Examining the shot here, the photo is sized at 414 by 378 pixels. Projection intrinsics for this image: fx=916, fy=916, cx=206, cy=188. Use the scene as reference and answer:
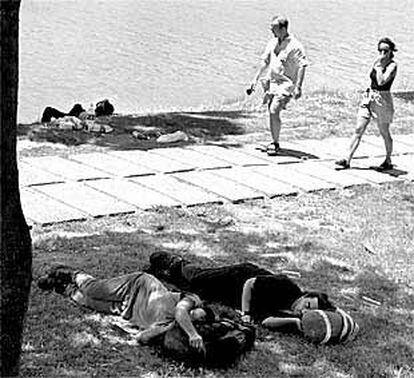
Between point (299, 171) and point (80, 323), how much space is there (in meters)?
3.97

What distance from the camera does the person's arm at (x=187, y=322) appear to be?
4094mm

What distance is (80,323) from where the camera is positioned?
450 cm

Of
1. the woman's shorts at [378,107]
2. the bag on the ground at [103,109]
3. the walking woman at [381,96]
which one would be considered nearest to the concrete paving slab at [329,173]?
the walking woman at [381,96]

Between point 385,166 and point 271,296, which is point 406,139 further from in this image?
point 271,296

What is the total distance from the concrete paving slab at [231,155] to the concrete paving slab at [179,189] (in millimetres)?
924

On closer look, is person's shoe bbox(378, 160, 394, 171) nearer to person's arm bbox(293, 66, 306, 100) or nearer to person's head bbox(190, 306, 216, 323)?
person's arm bbox(293, 66, 306, 100)

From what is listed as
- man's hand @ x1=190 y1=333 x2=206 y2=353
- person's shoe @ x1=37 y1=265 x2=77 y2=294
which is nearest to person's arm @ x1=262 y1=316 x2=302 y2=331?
man's hand @ x1=190 y1=333 x2=206 y2=353

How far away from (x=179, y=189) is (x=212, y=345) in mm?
3137

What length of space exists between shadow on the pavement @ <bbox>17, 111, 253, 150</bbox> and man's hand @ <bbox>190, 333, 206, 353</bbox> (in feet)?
14.8

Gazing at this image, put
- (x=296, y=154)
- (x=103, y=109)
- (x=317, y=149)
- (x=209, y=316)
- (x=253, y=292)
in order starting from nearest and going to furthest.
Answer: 1. (x=209, y=316)
2. (x=253, y=292)
3. (x=296, y=154)
4. (x=317, y=149)
5. (x=103, y=109)

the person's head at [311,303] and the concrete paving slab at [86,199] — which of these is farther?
the concrete paving slab at [86,199]

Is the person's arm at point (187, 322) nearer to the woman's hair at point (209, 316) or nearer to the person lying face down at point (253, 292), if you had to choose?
the woman's hair at point (209, 316)

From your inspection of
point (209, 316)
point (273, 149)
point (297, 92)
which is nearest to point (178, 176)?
point (273, 149)

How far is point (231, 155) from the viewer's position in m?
8.47
